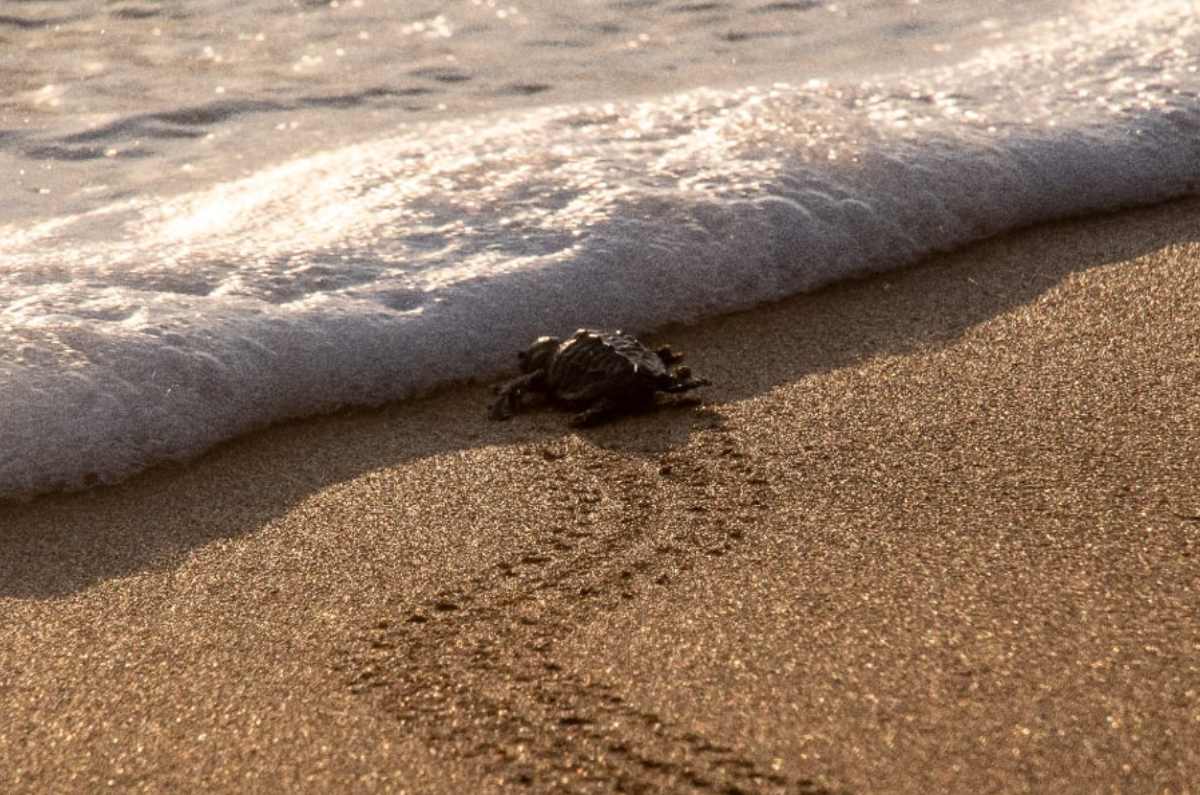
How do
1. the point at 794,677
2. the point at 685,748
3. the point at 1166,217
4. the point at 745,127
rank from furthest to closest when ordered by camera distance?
the point at 745,127
the point at 1166,217
the point at 794,677
the point at 685,748

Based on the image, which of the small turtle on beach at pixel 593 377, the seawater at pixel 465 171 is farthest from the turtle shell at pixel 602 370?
the seawater at pixel 465 171

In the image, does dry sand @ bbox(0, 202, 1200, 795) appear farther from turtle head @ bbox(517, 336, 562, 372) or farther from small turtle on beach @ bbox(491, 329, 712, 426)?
turtle head @ bbox(517, 336, 562, 372)

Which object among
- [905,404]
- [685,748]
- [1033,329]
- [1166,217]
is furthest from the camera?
[1166,217]

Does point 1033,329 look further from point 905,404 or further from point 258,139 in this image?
point 258,139

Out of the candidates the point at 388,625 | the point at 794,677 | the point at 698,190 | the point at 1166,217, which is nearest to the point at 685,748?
the point at 794,677

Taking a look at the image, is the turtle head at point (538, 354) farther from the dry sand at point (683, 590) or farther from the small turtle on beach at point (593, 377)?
the dry sand at point (683, 590)

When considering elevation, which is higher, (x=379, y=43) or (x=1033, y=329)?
(x=379, y=43)
